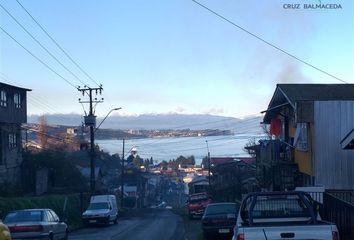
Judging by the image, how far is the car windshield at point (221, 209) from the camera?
2817cm

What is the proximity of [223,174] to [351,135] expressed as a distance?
57.0m

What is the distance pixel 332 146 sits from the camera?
2930 centimetres

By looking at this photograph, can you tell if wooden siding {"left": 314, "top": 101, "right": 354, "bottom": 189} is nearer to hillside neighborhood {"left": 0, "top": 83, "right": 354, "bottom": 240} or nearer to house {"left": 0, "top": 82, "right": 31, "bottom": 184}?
hillside neighborhood {"left": 0, "top": 83, "right": 354, "bottom": 240}

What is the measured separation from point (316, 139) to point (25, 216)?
13072mm

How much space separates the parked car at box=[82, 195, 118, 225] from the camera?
43625 mm

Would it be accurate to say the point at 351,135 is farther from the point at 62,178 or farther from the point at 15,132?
the point at 62,178

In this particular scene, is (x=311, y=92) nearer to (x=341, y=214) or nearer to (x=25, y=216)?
(x=25, y=216)

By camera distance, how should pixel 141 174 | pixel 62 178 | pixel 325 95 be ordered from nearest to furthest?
pixel 325 95
pixel 62 178
pixel 141 174


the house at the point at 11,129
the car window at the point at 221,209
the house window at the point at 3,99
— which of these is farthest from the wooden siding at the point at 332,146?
the house window at the point at 3,99

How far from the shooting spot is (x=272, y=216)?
12727 millimetres

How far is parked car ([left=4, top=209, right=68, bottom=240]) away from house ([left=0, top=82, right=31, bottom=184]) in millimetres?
32355

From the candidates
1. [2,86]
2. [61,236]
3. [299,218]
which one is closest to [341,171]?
[61,236]

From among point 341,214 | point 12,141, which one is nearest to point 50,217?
point 341,214

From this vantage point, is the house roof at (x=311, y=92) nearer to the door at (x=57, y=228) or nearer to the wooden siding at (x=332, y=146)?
the wooden siding at (x=332, y=146)
